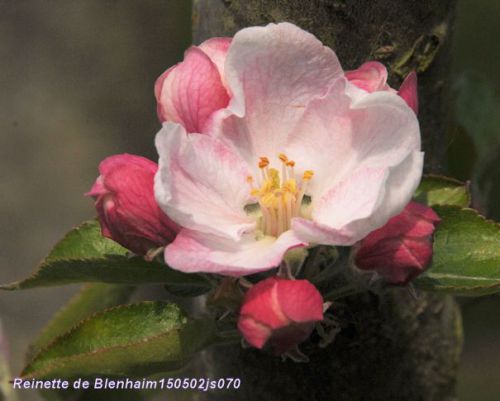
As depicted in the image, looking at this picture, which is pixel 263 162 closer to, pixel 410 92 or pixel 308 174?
pixel 308 174

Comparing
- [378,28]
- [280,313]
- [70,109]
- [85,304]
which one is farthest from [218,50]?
[70,109]

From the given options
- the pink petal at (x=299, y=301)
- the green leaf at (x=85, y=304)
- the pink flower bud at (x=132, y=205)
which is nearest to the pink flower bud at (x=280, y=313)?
the pink petal at (x=299, y=301)

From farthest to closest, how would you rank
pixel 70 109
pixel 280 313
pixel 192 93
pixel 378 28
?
pixel 70 109, pixel 378 28, pixel 192 93, pixel 280 313

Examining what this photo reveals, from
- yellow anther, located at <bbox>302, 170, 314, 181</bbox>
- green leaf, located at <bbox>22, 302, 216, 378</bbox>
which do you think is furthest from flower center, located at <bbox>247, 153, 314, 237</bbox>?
green leaf, located at <bbox>22, 302, 216, 378</bbox>

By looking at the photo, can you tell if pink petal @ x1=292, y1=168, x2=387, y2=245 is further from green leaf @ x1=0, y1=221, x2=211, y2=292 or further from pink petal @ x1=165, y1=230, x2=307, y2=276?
green leaf @ x1=0, y1=221, x2=211, y2=292

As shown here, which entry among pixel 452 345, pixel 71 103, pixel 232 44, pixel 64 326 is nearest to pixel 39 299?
pixel 71 103

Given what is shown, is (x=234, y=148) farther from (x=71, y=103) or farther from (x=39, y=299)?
(x=71, y=103)
